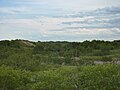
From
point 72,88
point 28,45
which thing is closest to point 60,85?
point 72,88

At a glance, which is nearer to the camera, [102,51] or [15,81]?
[15,81]

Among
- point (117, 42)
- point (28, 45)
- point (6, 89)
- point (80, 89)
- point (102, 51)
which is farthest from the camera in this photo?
point (117, 42)

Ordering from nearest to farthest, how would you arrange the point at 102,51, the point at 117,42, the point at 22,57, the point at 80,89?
1. the point at 80,89
2. the point at 22,57
3. the point at 102,51
4. the point at 117,42

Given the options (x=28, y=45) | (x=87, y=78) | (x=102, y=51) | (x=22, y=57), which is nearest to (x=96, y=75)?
(x=87, y=78)

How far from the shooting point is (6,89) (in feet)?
88.8

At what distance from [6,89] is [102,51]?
242 ft

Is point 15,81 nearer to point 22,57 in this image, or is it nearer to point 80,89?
point 80,89

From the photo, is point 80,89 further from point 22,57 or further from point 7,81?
point 22,57

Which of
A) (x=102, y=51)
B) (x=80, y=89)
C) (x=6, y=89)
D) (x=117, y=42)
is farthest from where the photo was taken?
(x=117, y=42)

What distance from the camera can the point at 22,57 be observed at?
6338cm

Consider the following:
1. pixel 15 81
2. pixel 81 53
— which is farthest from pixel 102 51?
pixel 15 81

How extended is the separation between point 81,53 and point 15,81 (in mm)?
72629

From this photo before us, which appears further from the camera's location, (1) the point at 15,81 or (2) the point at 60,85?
(1) the point at 15,81

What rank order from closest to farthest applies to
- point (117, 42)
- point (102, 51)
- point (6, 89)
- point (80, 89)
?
point (80, 89), point (6, 89), point (102, 51), point (117, 42)
